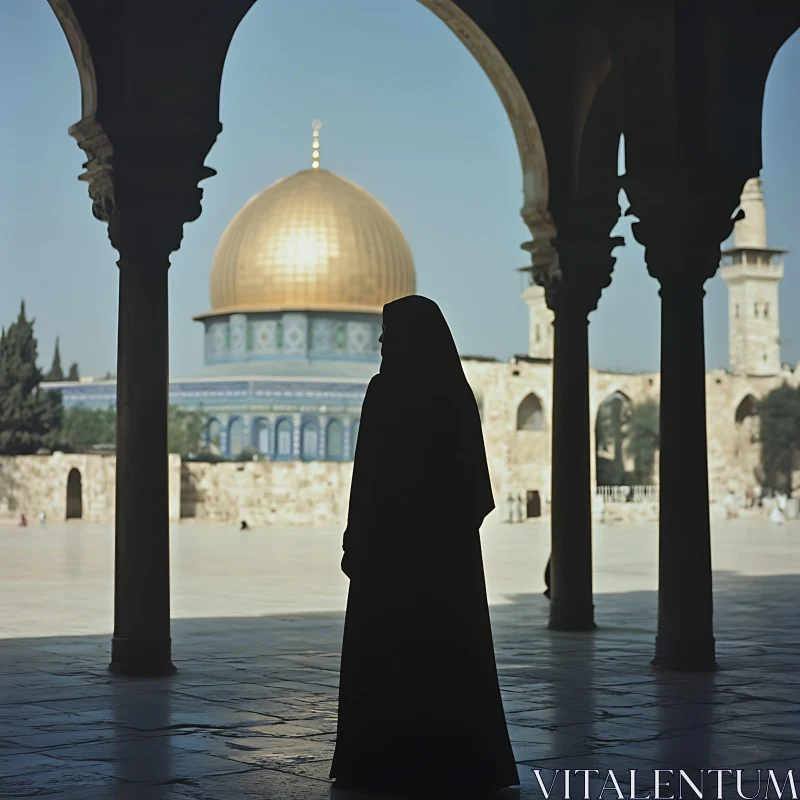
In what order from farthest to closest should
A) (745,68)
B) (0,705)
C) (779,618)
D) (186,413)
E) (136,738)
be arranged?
(186,413) < (779,618) < (745,68) < (0,705) < (136,738)

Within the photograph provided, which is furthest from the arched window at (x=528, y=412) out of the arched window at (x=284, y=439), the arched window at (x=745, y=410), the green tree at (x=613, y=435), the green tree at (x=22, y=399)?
the green tree at (x=22, y=399)

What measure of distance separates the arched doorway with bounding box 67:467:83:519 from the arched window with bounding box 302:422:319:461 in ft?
37.6

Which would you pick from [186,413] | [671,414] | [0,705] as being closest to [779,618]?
[671,414]

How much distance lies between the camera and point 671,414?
765 centimetres

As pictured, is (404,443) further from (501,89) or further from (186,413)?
(186,413)

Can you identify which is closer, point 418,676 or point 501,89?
point 418,676

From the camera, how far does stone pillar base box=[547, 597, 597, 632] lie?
9.40 metres

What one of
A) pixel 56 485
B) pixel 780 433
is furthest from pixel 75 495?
pixel 780 433

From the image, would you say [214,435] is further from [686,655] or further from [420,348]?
[420,348]

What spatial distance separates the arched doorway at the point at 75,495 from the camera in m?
35.8

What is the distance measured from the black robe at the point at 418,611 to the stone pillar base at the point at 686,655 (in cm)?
323

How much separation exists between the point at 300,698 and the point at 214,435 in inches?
1615

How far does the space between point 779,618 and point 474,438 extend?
660cm

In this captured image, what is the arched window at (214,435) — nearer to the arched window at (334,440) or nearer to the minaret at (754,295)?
the arched window at (334,440)
